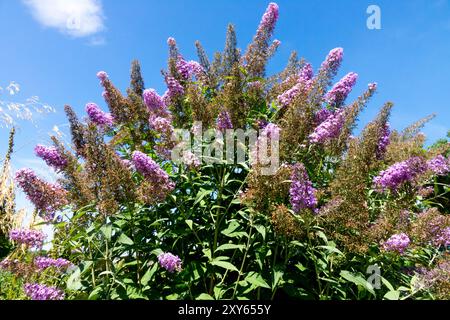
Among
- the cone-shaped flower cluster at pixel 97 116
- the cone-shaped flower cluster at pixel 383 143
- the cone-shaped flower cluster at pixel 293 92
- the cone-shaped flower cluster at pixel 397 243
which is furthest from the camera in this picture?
the cone-shaped flower cluster at pixel 97 116

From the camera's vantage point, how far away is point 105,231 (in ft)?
11.4

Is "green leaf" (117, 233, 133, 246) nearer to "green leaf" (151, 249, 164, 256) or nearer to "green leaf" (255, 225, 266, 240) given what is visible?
"green leaf" (151, 249, 164, 256)

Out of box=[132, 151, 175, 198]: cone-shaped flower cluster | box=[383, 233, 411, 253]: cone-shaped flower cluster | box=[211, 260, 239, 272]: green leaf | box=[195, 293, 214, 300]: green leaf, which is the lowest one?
box=[195, 293, 214, 300]: green leaf

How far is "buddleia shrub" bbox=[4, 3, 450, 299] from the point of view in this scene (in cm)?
343

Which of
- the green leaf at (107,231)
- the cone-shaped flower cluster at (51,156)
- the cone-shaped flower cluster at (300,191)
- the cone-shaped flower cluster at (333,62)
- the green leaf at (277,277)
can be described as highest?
the cone-shaped flower cluster at (333,62)

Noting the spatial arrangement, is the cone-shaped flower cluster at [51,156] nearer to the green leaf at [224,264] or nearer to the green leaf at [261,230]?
the green leaf at [224,264]

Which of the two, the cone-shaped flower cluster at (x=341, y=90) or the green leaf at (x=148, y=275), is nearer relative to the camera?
the green leaf at (x=148, y=275)

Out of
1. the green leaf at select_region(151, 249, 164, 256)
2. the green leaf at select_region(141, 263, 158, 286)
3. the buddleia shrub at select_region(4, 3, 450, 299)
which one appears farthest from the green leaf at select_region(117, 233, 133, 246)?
the green leaf at select_region(141, 263, 158, 286)

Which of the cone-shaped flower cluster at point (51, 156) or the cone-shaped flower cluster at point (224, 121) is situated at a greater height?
the cone-shaped flower cluster at point (224, 121)

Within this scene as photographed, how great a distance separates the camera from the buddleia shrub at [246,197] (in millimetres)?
3434

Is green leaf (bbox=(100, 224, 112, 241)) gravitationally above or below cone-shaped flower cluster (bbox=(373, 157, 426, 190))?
below

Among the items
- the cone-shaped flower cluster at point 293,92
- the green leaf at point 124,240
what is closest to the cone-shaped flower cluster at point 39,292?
the green leaf at point 124,240

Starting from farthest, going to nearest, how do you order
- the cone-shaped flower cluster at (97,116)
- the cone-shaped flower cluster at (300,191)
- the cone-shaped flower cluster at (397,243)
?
the cone-shaped flower cluster at (97,116) < the cone-shaped flower cluster at (397,243) < the cone-shaped flower cluster at (300,191)
